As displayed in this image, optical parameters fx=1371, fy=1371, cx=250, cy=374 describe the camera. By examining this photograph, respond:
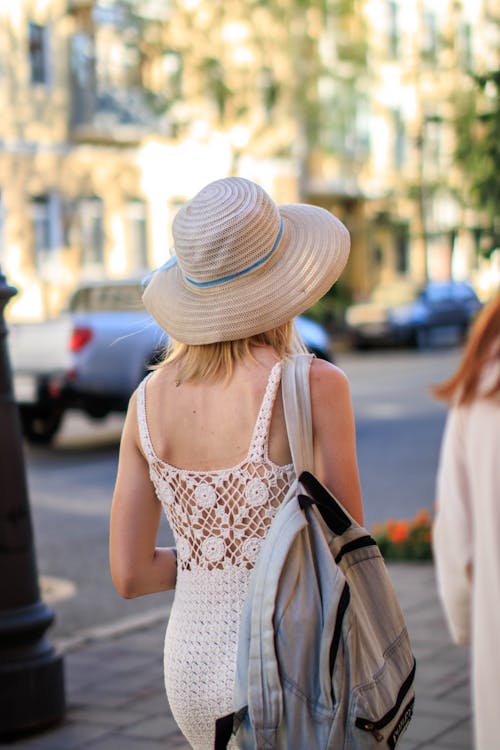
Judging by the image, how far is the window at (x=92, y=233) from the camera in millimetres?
31844

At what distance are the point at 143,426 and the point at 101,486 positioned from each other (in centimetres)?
943

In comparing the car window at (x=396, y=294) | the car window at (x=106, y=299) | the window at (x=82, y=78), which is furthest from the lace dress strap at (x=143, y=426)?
the car window at (x=396, y=294)

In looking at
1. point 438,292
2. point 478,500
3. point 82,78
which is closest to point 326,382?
point 478,500

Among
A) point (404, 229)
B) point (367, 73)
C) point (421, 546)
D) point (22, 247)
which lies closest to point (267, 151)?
point (367, 73)

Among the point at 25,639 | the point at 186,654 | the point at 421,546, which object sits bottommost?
the point at 421,546

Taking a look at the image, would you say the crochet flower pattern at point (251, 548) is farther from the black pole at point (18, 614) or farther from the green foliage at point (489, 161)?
the green foliage at point (489, 161)

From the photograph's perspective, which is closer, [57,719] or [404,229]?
[57,719]

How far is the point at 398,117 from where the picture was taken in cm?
4241

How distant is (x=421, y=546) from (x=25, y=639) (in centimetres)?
352

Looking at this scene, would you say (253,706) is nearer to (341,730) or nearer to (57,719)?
(341,730)

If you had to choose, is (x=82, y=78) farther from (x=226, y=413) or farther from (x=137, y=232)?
(x=226, y=413)

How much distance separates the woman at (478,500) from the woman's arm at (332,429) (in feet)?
1.48

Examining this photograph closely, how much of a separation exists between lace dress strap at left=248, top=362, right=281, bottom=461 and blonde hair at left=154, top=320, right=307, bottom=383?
11cm

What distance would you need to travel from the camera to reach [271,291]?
262 centimetres
